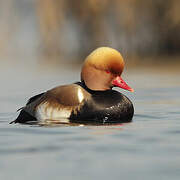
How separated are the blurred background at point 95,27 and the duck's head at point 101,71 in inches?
263

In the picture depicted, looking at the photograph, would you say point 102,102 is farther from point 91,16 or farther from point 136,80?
point 91,16

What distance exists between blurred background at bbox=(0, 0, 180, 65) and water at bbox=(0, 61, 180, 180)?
566 centimetres

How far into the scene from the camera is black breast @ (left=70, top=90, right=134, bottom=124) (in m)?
5.53

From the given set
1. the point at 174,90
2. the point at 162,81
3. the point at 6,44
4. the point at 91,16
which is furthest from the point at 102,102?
the point at 91,16

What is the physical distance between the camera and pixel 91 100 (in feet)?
18.4

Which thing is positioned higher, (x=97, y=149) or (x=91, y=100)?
(x=91, y=100)

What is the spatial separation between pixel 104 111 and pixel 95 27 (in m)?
8.06

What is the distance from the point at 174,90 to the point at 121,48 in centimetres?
475

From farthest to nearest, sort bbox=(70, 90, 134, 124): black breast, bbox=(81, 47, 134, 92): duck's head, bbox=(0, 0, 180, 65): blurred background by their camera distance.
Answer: bbox=(0, 0, 180, 65): blurred background → bbox=(81, 47, 134, 92): duck's head → bbox=(70, 90, 134, 124): black breast

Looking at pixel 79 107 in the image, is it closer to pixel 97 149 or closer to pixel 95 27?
pixel 97 149

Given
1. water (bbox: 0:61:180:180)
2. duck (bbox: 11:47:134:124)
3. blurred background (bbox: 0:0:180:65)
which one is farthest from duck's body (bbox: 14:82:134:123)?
blurred background (bbox: 0:0:180:65)

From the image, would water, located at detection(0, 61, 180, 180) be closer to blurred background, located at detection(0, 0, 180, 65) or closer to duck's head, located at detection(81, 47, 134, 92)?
duck's head, located at detection(81, 47, 134, 92)

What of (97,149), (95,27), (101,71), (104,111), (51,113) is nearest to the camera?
(97,149)

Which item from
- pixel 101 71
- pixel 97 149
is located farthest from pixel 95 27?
pixel 97 149
